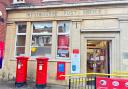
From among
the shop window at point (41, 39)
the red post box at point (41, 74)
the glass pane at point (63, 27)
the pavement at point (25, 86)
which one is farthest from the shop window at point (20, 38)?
the red post box at point (41, 74)

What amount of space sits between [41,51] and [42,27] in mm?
1383

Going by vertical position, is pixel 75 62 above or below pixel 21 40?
below

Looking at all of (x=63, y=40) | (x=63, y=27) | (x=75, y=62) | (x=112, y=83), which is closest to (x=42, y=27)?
(x=63, y=27)

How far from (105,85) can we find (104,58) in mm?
4982

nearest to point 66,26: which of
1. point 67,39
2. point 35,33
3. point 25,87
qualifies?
point 67,39

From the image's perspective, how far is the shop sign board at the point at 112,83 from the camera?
7621 mm

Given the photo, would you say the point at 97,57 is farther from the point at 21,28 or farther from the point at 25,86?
the point at 21,28

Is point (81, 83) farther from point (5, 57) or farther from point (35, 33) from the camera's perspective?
point (5, 57)

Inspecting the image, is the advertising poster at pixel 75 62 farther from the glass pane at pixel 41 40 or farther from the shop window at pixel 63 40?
the glass pane at pixel 41 40

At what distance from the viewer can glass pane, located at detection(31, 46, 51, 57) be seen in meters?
12.4

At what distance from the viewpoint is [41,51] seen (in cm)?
1254

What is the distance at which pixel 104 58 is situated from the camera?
12695mm

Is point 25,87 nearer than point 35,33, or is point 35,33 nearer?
point 25,87

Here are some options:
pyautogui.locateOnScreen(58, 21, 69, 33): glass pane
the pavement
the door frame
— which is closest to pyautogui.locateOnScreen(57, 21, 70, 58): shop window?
pyautogui.locateOnScreen(58, 21, 69, 33): glass pane
